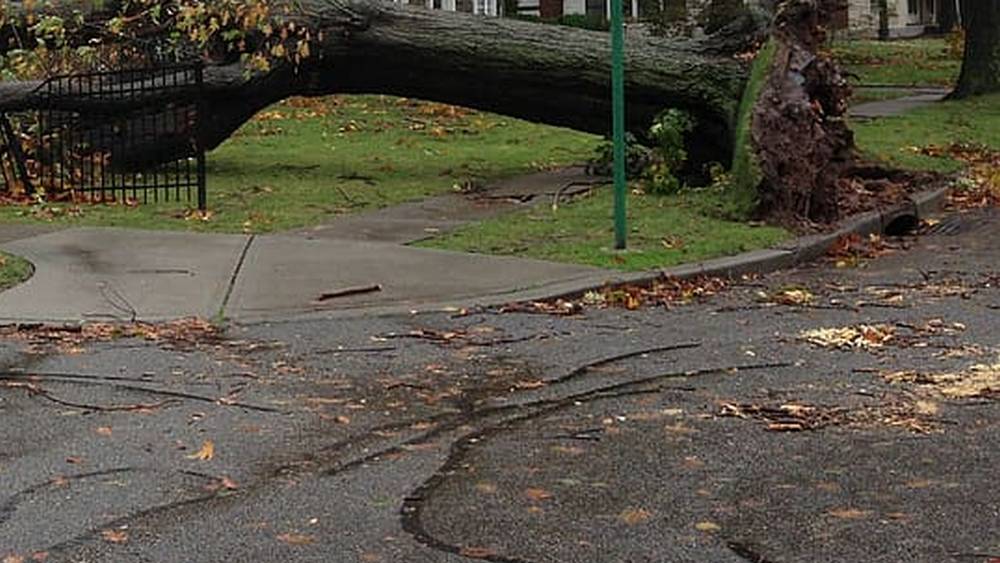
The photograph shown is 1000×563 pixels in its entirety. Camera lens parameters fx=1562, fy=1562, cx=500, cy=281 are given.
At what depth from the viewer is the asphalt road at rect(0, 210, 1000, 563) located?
5305mm

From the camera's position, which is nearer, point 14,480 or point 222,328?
point 14,480

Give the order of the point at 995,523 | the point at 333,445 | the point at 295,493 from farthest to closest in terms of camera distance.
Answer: the point at 333,445 → the point at 295,493 → the point at 995,523

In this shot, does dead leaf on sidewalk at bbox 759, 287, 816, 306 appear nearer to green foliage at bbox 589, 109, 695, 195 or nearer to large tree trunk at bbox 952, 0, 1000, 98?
green foliage at bbox 589, 109, 695, 195

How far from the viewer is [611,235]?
40.7ft

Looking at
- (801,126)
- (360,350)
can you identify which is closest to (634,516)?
(360,350)

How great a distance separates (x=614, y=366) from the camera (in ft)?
27.1

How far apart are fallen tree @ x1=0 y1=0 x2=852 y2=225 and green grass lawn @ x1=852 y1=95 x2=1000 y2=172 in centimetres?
212

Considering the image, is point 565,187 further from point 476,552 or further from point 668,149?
point 476,552

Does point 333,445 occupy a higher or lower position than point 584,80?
lower

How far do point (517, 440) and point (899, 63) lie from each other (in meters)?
32.2

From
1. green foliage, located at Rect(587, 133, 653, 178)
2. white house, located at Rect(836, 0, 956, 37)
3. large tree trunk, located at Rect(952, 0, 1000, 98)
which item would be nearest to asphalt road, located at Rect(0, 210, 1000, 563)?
green foliage, located at Rect(587, 133, 653, 178)

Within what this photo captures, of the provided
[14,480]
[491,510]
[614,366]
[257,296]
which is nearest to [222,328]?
[257,296]

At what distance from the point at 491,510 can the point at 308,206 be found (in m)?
9.21

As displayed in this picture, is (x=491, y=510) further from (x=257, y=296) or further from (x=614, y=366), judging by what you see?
(x=257, y=296)
